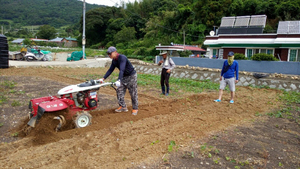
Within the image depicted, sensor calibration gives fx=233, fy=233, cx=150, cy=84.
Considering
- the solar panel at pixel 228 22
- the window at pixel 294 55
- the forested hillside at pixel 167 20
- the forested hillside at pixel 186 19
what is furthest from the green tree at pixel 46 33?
the window at pixel 294 55

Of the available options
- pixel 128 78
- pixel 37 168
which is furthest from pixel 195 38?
pixel 37 168

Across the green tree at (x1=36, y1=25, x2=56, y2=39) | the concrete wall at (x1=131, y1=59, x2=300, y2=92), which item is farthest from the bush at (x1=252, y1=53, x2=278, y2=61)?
the green tree at (x1=36, y1=25, x2=56, y2=39)

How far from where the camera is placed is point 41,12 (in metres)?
133

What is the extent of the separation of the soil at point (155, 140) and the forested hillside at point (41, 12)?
120 metres

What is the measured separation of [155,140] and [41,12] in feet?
487

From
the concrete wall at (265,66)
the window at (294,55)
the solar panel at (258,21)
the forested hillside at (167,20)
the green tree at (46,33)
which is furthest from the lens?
the green tree at (46,33)

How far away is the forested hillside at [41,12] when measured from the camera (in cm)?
12444

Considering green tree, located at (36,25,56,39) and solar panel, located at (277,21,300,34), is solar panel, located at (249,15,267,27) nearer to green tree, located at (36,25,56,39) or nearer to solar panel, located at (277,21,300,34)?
solar panel, located at (277,21,300,34)

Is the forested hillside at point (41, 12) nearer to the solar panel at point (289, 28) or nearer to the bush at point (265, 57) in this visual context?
the solar panel at point (289, 28)

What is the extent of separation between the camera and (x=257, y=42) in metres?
22.3

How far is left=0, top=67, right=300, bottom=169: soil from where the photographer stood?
3773mm

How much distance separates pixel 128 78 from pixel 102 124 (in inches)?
56.2

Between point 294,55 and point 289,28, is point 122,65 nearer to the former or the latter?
point 294,55

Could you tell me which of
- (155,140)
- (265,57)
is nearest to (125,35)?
(265,57)
